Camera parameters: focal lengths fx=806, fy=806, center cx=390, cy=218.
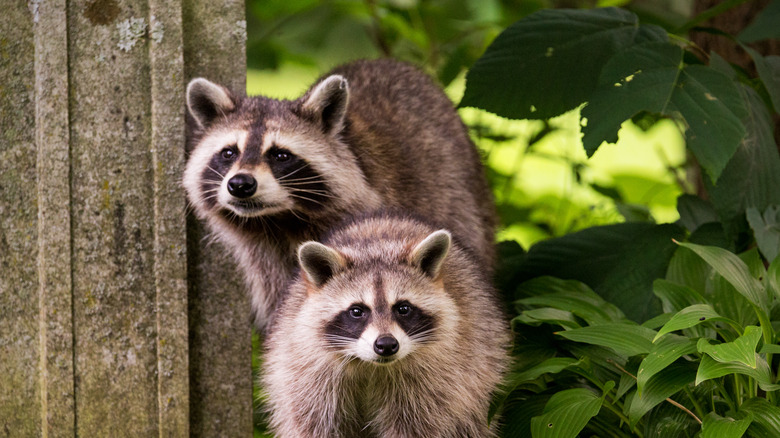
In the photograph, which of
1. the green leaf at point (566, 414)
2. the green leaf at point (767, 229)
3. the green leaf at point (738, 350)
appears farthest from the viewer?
the green leaf at point (767, 229)

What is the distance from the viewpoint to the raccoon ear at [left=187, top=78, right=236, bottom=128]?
141 inches

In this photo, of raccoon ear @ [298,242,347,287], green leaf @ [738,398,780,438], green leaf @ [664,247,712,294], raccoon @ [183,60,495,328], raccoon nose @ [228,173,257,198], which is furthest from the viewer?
green leaf @ [664,247,712,294]

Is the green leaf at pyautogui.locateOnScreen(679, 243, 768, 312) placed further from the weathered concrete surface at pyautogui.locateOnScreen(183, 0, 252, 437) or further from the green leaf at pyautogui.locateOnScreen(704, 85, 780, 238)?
the weathered concrete surface at pyautogui.locateOnScreen(183, 0, 252, 437)

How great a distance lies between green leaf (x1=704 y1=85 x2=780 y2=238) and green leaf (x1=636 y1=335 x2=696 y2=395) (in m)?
1.16

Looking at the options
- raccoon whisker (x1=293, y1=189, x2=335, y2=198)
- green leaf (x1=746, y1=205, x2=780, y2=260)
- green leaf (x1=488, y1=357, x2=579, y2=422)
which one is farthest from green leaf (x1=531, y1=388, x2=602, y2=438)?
raccoon whisker (x1=293, y1=189, x2=335, y2=198)

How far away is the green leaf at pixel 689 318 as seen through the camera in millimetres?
3076

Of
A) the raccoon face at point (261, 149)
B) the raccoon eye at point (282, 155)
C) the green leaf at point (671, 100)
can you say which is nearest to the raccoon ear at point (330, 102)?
the raccoon face at point (261, 149)

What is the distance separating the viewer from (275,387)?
357 cm

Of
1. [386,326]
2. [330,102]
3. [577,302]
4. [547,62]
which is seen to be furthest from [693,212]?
[386,326]

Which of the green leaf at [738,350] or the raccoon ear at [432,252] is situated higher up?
the raccoon ear at [432,252]

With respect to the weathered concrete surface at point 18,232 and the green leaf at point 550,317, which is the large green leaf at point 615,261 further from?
the weathered concrete surface at point 18,232

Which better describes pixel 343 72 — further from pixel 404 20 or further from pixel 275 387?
pixel 275 387

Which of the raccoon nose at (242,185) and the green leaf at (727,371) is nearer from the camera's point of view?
the green leaf at (727,371)

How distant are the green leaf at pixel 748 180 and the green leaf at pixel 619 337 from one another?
1.09 meters
